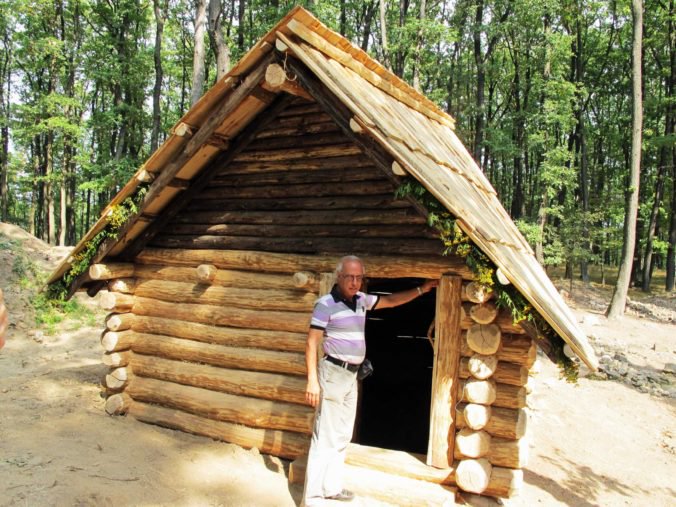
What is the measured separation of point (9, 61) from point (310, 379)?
36.3 m

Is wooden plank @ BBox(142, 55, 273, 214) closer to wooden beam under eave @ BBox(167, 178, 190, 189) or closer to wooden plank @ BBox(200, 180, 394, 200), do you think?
wooden beam under eave @ BBox(167, 178, 190, 189)

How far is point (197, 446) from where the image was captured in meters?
6.31

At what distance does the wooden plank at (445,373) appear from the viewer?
519cm

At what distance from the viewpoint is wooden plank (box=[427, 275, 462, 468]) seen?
5.19 m

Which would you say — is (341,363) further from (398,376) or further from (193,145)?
(398,376)

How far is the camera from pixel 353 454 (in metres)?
5.54

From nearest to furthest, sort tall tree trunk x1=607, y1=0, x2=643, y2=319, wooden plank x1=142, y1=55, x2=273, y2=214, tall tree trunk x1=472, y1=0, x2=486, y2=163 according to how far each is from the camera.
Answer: wooden plank x1=142, y1=55, x2=273, y2=214 < tall tree trunk x1=607, y1=0, x2=643, y2=319 < tall tree trunk x1=472, y1=0, x2=486, y2=163

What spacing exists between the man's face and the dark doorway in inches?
165

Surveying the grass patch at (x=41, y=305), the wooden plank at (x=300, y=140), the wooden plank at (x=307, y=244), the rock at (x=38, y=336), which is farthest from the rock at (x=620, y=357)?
the rock at (x=38, y=336)

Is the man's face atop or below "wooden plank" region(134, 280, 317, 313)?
atop

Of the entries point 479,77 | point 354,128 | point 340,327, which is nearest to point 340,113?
point 354,128

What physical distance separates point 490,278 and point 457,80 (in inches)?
896

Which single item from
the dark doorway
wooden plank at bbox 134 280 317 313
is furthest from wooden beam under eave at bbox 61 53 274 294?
the dark doorway

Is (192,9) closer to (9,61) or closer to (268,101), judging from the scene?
(9,61)
